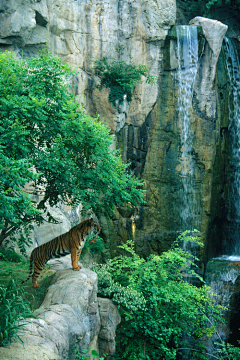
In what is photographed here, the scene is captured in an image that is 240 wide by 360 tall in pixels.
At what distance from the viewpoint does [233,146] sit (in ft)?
51.8

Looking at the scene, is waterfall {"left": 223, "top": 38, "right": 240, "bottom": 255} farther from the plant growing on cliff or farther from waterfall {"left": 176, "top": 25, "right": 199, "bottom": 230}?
the plant growing on cliff

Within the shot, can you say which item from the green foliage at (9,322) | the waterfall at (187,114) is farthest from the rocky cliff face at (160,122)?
the green foliage at (9,322)

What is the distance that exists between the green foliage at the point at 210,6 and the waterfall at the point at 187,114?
2.77 meters

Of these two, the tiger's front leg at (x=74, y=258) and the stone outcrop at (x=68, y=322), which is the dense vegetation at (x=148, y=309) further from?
the tiger's front leg at (x=74, y=258)

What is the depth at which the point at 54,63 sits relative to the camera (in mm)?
6484

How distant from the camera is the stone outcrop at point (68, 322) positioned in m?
4.34

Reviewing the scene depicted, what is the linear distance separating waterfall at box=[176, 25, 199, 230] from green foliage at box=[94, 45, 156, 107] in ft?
5.92

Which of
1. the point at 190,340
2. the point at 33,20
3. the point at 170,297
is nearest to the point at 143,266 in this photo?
the point at 170,297

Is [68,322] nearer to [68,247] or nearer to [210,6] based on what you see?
[68,247]

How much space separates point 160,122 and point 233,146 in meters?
3.77

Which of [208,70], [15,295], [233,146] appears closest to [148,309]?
[15,295]

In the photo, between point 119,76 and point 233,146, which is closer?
point 119,76

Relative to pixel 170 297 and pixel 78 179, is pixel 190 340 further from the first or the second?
pixel 78 179

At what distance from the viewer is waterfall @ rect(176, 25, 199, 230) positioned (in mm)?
15023
